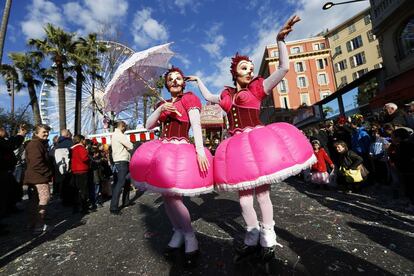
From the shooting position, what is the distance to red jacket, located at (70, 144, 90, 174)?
5.70m

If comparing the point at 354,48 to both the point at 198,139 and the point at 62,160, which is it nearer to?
the point at 62,160

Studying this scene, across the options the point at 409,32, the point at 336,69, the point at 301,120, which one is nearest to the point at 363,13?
the point at 336,69

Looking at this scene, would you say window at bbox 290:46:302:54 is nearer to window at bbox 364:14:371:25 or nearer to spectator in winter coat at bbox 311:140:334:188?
window at bbox 364:14:371:25

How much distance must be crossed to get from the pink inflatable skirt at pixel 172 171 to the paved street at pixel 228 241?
0.81 metres

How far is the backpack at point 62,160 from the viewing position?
22.2 feet

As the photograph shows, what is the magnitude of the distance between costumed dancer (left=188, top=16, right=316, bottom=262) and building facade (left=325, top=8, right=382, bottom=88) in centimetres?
4598

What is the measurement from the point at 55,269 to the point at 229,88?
277cm

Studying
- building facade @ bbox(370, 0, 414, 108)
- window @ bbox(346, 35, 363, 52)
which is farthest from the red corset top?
window @ bbox(346, 35, 363, 52)

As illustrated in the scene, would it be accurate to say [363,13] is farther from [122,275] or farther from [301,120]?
[122,275]

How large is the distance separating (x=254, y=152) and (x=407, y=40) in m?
16.5

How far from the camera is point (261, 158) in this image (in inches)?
89.6

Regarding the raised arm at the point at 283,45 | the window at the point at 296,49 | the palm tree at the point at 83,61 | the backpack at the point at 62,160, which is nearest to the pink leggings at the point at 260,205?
the raised arm at the point at 283,45

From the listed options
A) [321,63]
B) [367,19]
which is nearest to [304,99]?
[321,63]

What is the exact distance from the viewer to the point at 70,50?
18.3 meters
